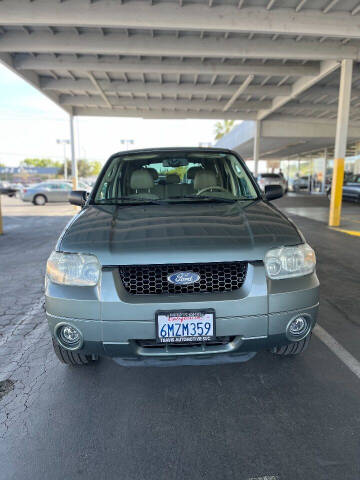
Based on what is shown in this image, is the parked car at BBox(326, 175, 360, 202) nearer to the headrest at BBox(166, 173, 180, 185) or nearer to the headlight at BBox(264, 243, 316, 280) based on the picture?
the headrest at BBox(166, 173, 180, 185)

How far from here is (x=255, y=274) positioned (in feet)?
6.86

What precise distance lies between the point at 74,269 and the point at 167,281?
575mm

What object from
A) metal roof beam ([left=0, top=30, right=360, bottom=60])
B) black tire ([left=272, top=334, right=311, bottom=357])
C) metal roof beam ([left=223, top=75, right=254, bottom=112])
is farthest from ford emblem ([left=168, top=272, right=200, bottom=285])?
metal roof beam ([left=223, top=75, right=254, bottom=112])

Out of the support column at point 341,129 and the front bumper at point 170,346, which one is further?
the support column at point 341,129

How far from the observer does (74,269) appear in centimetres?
213

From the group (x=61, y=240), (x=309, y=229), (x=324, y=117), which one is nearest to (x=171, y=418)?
(x=61, y=240)

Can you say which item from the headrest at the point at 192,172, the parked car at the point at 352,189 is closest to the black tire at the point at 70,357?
the headrest at the point at 192,172

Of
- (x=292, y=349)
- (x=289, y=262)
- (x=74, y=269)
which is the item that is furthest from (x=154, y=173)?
(x=292, y=349)

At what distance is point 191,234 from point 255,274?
0.47 meters

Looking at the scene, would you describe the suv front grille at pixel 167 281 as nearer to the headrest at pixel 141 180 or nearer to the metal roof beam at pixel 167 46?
the headrest at pixel 141 180

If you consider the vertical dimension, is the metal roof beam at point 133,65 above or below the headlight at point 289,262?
above

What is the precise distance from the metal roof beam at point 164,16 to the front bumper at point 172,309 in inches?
303

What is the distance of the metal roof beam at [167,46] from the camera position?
9.52m

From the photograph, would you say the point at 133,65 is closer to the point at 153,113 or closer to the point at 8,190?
the point at 153,113
